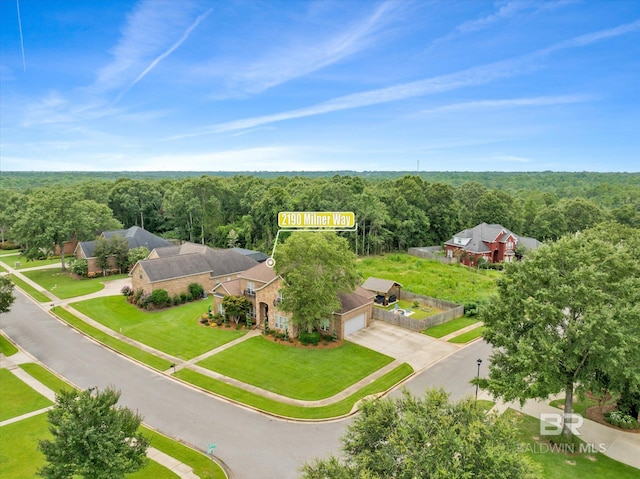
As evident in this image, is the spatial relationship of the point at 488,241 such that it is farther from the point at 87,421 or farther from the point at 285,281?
the point at 87,421

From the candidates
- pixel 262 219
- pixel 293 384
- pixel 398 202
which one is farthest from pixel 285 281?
pixel 398 202

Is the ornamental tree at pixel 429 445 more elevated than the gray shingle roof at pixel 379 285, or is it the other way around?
the ornamental tree at pixel 429 445

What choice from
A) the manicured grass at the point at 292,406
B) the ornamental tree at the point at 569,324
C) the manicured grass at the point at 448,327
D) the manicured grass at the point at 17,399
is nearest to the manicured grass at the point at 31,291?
the manicured grass at the point at 17,399

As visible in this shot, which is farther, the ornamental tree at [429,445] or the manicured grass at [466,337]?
the manicured grass at [466,337]

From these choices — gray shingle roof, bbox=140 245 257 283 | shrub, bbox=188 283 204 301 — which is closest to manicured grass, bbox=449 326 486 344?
shrub, bbox=188 283 204 301

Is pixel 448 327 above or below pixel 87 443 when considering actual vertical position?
below

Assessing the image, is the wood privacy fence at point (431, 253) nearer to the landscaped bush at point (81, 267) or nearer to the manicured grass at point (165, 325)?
the manicured grass at point (165, 325)

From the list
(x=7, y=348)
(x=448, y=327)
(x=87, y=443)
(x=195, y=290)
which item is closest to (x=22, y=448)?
(x=87, y=443)

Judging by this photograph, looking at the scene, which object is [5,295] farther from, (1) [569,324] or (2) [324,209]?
(2) [324,209]
